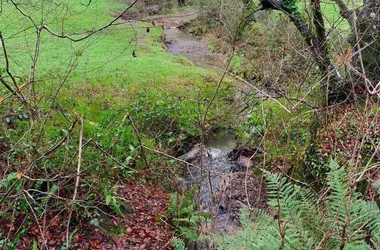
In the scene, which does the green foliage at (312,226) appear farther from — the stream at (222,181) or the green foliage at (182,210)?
the green foliage at (182,210)

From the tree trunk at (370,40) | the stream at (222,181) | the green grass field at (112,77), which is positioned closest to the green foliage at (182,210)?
the stream at (222,181)

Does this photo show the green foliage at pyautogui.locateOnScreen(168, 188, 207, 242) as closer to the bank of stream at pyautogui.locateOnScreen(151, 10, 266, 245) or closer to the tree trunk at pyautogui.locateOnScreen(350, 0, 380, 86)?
the bank of stream at pyautogui.locateOnScreen(151, 10, 266, 245)

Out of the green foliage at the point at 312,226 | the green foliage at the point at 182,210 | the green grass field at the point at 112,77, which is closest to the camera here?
the green foliage at the point at 312,226

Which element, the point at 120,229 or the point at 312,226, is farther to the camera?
the point at 120,229

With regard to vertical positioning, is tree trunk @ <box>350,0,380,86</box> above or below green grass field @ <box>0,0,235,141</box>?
above

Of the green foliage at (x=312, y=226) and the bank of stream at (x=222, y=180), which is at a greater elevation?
the green foliage at (x=312, y=226)

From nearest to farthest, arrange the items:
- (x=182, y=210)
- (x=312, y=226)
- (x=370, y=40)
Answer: (x=312, y=226), (x=182, y=210), (x=370, y=40)

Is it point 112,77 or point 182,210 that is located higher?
point 182,210

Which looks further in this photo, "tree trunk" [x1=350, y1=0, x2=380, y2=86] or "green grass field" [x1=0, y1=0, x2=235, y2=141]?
"green grass field" [x1=0, y1=0, x2=235, y2=141]

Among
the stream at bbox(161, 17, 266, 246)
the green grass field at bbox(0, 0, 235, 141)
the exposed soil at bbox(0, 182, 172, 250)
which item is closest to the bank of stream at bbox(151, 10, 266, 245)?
the stream at bbox(161, 17, 266, 246)

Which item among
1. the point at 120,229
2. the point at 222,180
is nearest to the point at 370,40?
the point at 222,180

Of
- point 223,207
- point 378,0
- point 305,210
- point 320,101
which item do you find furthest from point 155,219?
point 378,0

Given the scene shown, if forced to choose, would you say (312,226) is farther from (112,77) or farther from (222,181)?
(112,77)

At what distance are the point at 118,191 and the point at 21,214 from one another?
143cm
